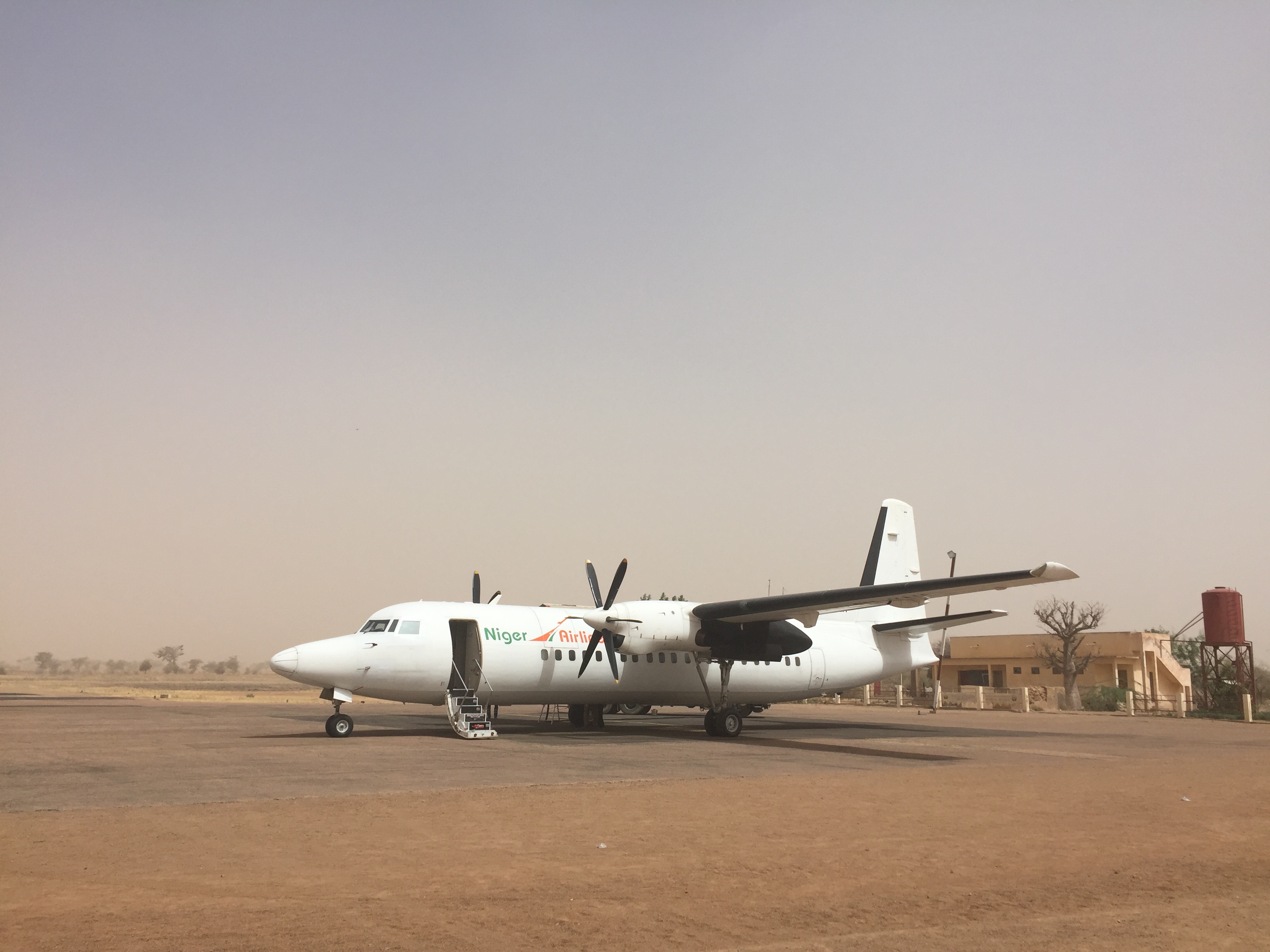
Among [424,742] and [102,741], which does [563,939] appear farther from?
[102,741]

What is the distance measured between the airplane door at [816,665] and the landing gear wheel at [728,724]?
15.7 ft

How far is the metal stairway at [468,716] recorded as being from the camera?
22.0 meters

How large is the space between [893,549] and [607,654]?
11.1 meters

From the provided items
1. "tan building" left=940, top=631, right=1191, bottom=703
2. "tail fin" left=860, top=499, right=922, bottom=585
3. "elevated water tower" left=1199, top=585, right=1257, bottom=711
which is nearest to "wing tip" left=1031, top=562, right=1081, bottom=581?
"tail fin" left=860, top=499, right=922, bottom=585

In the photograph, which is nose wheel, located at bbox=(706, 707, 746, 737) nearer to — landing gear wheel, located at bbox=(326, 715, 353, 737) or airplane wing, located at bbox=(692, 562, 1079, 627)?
airplane wing, located at bbox=(692, 562, 1079, 627)

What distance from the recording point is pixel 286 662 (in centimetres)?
2067

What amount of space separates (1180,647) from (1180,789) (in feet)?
266

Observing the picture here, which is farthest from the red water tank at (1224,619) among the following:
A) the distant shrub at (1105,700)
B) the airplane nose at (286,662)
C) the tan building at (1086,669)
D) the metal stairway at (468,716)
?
the airplane nose at (286,662)

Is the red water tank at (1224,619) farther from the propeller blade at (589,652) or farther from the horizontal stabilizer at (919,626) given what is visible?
the propeller blade at (589,652)

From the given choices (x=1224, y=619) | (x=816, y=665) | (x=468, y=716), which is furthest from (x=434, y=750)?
(x=1224, y=619)

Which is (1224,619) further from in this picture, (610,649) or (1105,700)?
(610,649)

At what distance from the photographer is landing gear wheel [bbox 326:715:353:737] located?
70.0 ft

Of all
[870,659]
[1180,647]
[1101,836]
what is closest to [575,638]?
[870,659]

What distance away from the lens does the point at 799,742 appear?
2311cm
